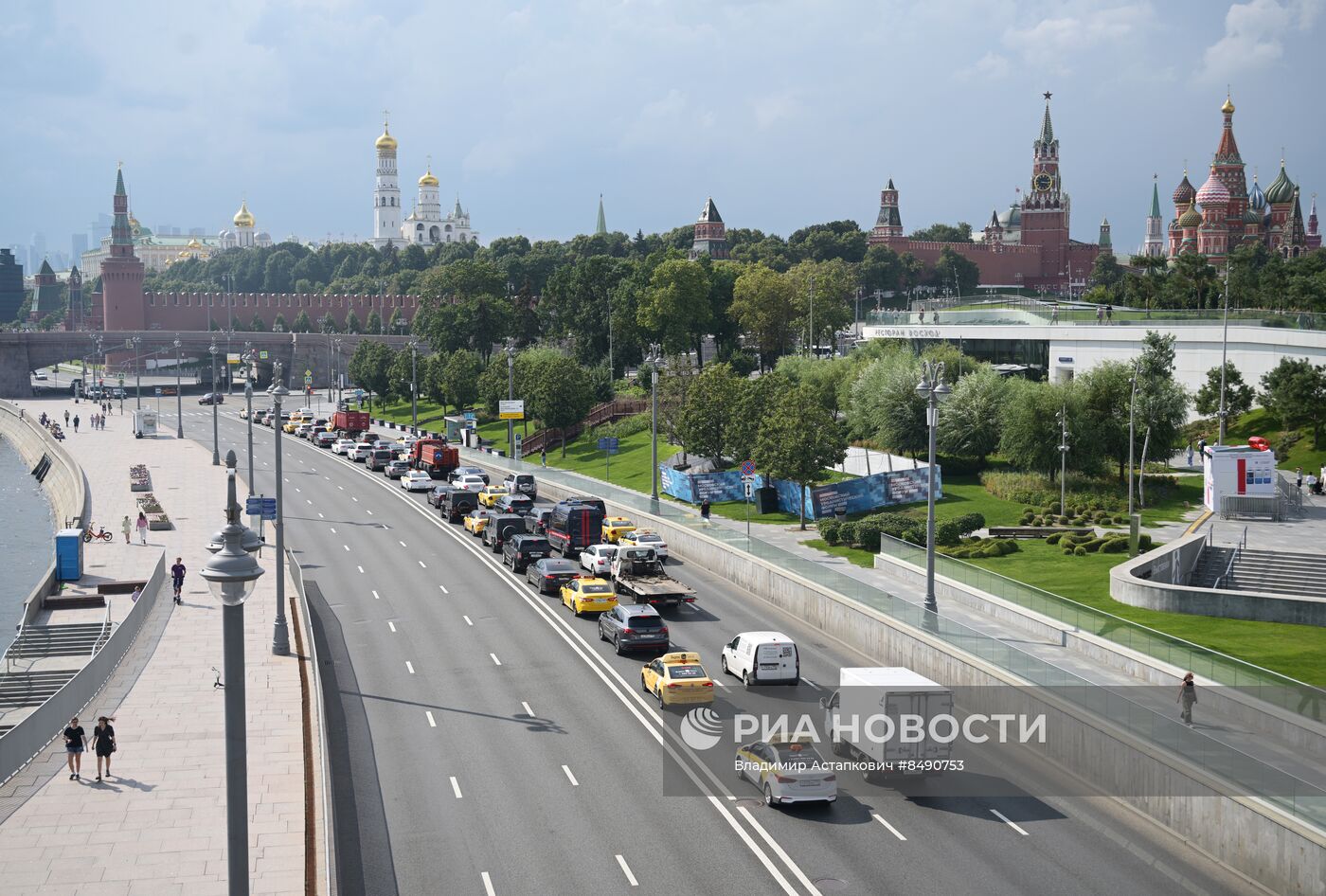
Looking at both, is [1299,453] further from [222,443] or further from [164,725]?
[222,443]

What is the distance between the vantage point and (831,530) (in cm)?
4819

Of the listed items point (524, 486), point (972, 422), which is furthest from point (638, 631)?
point (972, 422)

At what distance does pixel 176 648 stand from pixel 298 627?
3.17 metres

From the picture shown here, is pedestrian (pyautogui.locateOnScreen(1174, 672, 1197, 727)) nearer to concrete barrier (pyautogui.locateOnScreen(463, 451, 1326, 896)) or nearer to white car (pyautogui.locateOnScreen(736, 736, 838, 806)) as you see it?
concrete barrier (pyautogui.locateOnScreen(463, 451, 1326, 896))

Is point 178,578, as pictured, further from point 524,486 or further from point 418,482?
point 418,482

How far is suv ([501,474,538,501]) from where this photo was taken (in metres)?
62.4

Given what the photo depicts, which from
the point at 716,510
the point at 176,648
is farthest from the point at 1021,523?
the point at 176,648

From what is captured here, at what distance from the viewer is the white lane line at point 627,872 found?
1994cm

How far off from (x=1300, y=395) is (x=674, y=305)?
161 feet

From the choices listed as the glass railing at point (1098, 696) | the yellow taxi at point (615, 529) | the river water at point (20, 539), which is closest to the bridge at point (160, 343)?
the river water at point (20, 539)

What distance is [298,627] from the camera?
35.7m

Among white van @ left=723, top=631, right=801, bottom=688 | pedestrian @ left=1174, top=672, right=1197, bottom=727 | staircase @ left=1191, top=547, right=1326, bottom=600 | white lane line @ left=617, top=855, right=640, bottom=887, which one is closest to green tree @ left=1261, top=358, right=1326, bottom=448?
staircase @ left=1191, top=547, right=1326, bottom=600

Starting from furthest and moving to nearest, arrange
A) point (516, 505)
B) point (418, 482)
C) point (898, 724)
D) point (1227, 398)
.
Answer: point (418, 482) < point (1227, 398) < point (516, 505) < point (898, 724)

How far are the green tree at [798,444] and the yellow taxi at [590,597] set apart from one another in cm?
1480
